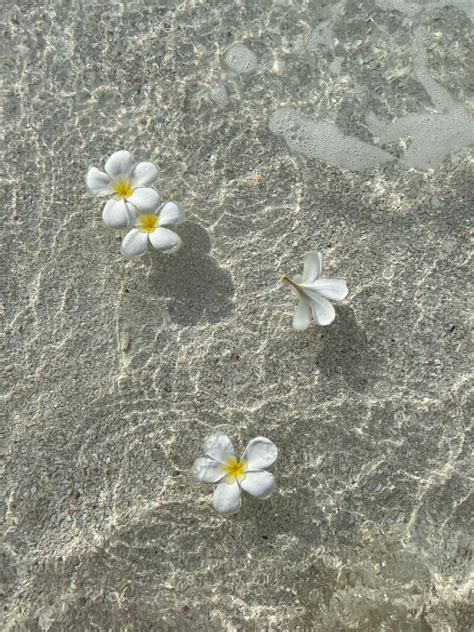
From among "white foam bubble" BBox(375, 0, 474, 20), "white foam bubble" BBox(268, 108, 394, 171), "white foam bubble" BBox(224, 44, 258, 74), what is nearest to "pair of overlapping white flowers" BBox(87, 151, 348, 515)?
"white foam bubble" BBox(268, 108, 394, 171)

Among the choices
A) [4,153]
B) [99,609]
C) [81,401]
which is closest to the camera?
[99,609]

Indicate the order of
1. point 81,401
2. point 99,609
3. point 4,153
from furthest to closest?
point 4,153, point 81,401, point 99,609

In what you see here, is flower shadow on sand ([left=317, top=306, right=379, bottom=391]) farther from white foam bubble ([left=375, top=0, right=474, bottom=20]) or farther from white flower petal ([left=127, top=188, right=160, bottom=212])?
white foam bubble ([left=375, top=0, right=474, bottom=20])

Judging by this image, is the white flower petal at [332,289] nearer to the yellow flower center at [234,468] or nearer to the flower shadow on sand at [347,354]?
the flower shadow on sand at [347,354]

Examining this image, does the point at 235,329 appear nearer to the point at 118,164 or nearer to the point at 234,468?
the point at 234,468

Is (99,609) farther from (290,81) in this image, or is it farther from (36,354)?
(290,81)

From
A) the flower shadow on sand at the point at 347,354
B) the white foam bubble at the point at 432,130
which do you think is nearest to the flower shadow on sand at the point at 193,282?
the flower shadow on sand at the point at 347,354

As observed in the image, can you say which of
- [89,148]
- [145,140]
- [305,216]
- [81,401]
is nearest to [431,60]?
[305,216]
